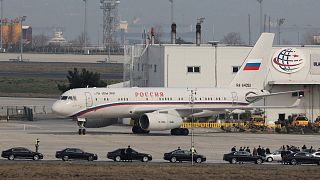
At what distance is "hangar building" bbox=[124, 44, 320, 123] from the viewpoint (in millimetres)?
105875

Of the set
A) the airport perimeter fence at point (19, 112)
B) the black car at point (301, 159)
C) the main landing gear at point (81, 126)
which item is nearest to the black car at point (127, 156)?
the black car at point (301, 159)

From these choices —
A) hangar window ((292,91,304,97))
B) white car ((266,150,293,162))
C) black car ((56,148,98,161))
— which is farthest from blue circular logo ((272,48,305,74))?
black car ((56,148,98,161))

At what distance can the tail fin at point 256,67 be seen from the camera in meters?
96.5

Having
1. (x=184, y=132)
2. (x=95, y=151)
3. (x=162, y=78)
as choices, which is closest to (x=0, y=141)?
(x=95, y=151)

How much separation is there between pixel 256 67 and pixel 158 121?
16.0 metres

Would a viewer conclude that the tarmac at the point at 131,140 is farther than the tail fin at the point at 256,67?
No

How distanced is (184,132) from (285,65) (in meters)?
22.2

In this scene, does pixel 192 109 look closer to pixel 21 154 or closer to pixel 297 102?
pixel 297 102

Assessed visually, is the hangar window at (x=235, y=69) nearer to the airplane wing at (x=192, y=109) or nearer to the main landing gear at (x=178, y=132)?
the airplane wing at (x=192, y=109)

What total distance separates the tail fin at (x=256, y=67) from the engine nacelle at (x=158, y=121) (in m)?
10.7

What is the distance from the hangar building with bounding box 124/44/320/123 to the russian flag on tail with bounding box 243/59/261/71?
7.89 metres

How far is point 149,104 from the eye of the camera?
8869cm

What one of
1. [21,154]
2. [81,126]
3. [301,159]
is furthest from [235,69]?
[21,154]

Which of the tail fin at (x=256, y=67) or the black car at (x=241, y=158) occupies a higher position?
the tail fin at (x=256, y=67)
